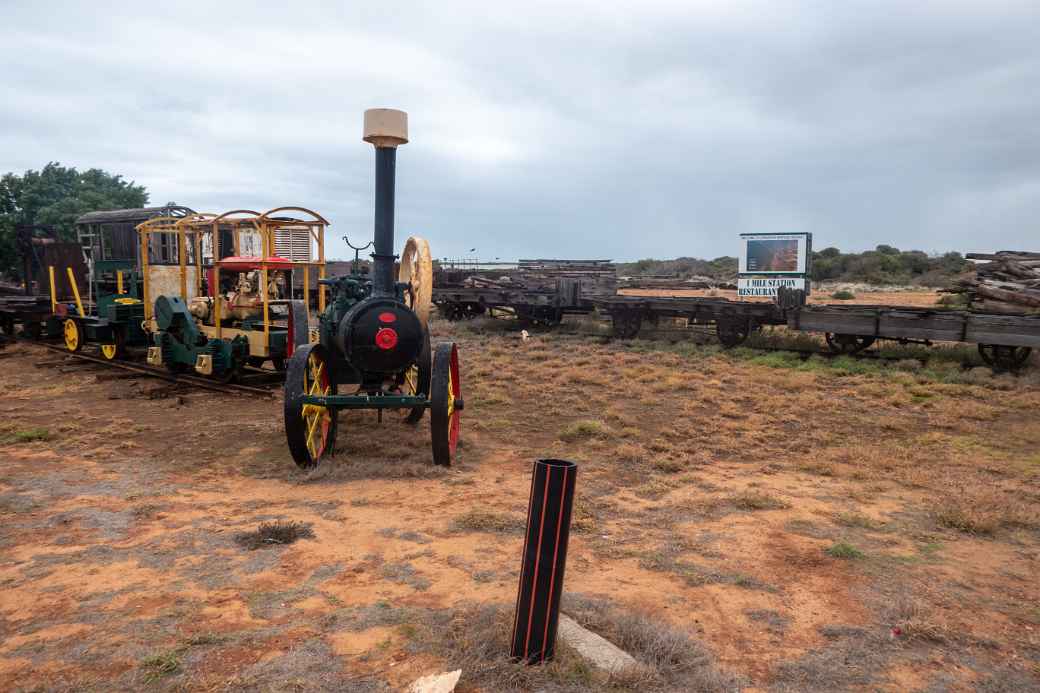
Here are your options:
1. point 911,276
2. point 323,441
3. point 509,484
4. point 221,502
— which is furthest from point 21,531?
point 911,276

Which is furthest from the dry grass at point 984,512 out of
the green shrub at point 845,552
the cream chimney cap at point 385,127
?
the cream chimney cap at point 385,127

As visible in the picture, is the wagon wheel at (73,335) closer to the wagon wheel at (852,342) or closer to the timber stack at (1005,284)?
the wagon wheel at (852,342)

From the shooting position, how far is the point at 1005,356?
1247cm

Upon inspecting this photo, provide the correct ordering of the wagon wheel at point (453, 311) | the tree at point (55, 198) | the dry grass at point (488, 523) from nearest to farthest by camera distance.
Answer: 1. the dry grass at point (488, 523)
2. the wagon wheel at point (453, 311)
3. the tree at point (55, 198)

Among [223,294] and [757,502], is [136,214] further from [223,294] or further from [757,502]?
[757,502]

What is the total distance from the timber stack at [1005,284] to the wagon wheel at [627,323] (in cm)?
684

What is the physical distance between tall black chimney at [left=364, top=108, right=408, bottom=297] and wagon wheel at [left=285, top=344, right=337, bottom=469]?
0.96 meters

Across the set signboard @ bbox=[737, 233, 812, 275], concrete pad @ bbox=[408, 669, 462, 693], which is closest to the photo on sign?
signboard @ bbox=[737, 233, 812, 275]

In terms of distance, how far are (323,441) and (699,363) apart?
29.2ft

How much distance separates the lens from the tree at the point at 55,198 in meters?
30.5

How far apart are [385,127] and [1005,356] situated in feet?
38.3

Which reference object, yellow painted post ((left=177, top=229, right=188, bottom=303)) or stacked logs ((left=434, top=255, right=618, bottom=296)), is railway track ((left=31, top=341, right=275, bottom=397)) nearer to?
yellow painted post ((left=177, top=229, right=188, bottom=303))

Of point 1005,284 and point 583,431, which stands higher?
point 1005,284

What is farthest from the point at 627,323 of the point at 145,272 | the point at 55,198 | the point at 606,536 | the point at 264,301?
the point at 55,198
